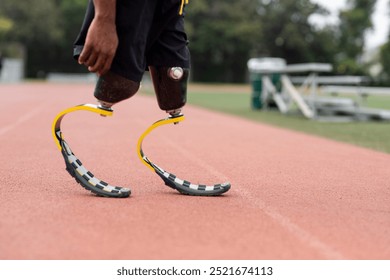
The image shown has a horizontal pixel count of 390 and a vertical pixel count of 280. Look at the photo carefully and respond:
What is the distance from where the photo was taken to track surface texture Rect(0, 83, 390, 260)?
3053 millimetres

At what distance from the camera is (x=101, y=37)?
3.59 metres

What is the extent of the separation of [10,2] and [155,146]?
58.4m

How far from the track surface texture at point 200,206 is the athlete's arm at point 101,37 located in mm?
959

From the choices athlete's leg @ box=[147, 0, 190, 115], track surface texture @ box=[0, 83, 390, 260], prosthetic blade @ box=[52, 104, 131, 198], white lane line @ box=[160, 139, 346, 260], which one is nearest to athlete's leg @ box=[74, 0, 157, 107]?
athlete's leg @ box=[147, 0, 190, 115]

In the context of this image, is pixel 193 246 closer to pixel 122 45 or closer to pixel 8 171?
pixel 122 45

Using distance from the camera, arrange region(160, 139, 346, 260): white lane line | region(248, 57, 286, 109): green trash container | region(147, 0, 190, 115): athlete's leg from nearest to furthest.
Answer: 1. region(160, 139, 346, 260): white lane line
2. region(147, 0, 190, 115): athlete's leg
3. region(248, 57, 286, 109): green trash container

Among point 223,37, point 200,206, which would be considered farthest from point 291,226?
point 223,37

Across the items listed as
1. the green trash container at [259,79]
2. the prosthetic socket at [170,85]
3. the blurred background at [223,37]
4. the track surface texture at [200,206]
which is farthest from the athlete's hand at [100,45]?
the blurred background at [223,37]

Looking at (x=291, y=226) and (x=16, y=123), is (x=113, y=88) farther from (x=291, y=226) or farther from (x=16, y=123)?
(x=16, y=123)

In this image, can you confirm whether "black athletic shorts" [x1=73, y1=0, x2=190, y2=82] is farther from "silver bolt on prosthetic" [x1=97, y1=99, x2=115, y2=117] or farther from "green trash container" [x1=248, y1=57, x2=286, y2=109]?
"green trash container" [x1=248, y1=57, x2=286, y2=109]

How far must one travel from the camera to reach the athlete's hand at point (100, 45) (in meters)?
3.59

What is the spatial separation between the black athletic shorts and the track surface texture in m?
0.94

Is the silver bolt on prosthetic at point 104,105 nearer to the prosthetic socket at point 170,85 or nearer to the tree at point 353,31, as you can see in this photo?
the prosthetic socket at point 170,85
